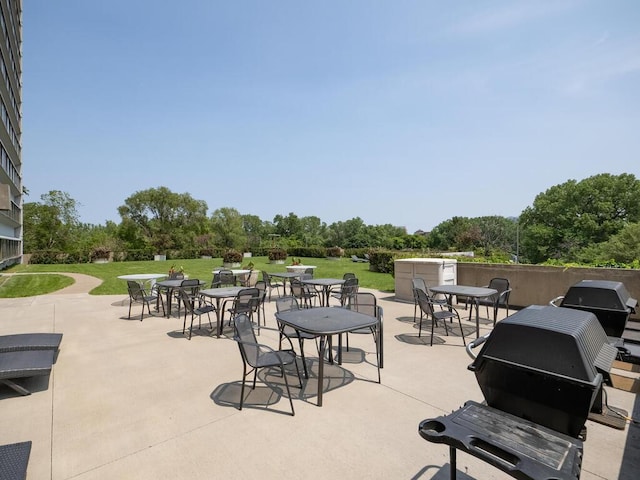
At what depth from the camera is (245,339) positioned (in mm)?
3461

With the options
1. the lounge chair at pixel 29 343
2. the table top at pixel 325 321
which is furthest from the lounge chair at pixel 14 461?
the lounge chair at pixel 29 343

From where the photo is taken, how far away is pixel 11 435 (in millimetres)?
2863

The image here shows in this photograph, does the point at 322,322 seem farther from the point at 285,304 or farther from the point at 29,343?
the point at 29,343

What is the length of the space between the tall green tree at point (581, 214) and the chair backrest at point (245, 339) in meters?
39.9

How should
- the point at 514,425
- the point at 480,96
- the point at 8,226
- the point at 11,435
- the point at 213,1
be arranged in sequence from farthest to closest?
the point at 8,226 → the point at 480,96 → the point at 213,1 → the point at 11,435 → the point at 514,425

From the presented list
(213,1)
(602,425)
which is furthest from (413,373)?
(213,1)

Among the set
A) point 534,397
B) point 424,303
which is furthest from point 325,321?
point 424,303

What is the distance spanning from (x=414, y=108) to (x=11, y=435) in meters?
12.0

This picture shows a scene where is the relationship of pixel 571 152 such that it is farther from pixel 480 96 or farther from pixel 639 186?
pixel 639 186

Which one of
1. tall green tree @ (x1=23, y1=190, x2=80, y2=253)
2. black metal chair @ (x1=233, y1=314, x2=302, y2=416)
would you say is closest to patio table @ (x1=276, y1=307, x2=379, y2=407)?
black metal chair @ (x1=233, y1=314, x2=302, y2=416)

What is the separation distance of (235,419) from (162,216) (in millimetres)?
43441

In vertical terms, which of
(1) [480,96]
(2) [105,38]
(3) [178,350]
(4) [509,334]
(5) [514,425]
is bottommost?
(3) [178,350]

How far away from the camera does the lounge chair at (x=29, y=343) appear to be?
4.20 metres

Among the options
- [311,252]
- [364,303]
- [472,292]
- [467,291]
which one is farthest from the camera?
[311,252]
